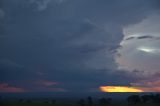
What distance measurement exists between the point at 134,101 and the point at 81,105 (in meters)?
37.7

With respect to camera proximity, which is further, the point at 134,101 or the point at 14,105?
the point at 134,101

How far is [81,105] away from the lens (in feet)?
622

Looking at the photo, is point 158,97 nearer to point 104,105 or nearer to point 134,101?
point 134,101

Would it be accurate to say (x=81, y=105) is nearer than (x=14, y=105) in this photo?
No

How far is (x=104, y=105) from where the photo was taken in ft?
633

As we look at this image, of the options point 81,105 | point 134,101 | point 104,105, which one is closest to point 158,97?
point 134,101

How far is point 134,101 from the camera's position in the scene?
200m

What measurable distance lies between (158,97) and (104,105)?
125ft

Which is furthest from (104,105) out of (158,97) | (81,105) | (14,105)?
(14,105)

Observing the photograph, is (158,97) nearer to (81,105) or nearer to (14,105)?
(81,105)

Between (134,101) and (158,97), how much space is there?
1645 centimetres

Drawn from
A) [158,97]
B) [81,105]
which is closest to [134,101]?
[158,97]

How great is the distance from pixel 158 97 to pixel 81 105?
175 ft

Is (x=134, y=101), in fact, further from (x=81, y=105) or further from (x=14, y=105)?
(x=14, y=105)
